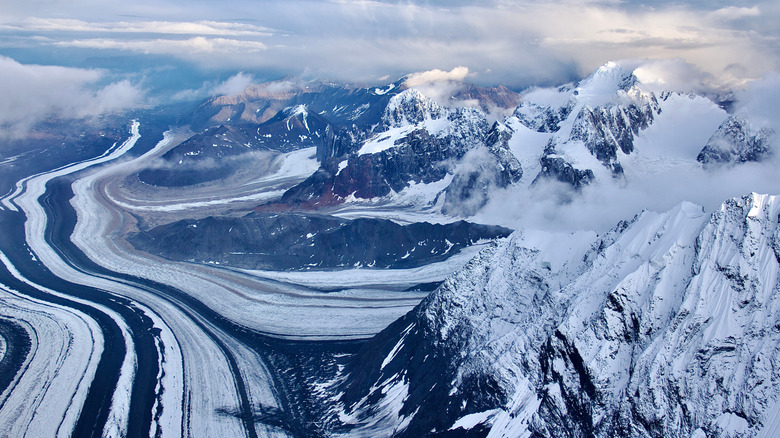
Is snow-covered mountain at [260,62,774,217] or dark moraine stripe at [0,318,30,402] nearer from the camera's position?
dark moraine stripe at [0,318,30,402]

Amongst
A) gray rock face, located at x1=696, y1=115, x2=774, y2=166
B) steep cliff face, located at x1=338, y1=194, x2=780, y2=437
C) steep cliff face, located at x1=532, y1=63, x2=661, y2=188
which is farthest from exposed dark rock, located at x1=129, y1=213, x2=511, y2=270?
steep cliff face, located at x1=338, y1=194, x2=780, y2=437

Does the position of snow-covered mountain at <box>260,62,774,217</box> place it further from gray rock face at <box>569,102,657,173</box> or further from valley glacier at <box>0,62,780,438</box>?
valley glacier at <box>0,62,780,438</box>

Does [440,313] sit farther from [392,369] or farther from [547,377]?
[547,377]

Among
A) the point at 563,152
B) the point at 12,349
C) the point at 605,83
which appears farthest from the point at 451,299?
the point at 605,83

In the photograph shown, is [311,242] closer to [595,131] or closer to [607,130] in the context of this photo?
[595,131]

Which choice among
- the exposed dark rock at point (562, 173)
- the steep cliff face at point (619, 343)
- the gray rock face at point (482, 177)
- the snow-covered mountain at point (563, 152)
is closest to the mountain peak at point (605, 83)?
the snow-covered mountain at point (563, 152)
